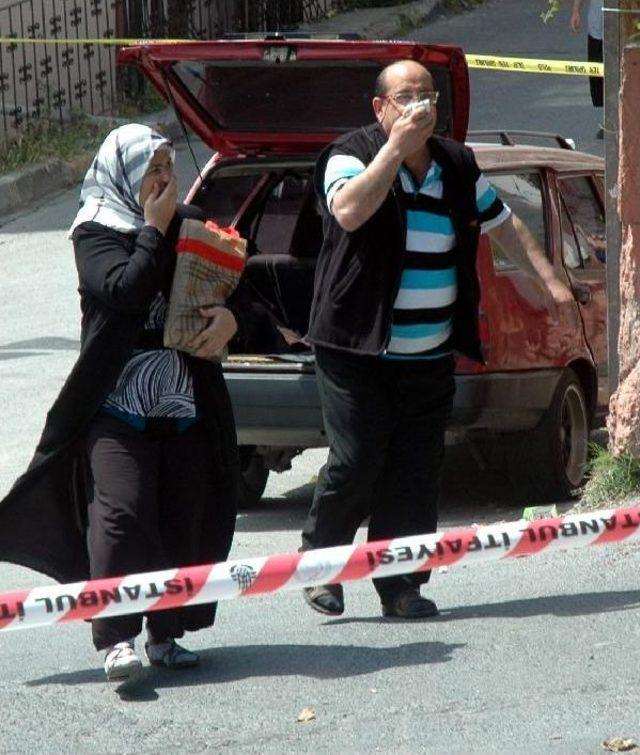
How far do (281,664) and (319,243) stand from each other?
2968mm

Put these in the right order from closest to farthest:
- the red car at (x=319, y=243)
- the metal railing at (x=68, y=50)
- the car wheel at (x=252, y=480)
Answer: the red car at (x=319, y=243), the car wheel at (x=252, y=480), the metal railing at (x=68, y=50)

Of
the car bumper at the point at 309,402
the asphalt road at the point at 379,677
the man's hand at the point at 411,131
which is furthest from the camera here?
the car bumper at the point at 309,402

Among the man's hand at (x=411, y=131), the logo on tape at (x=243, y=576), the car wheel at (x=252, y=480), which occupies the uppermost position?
the man's hand at (x=411, y=131)

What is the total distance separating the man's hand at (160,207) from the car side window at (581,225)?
3089 mm

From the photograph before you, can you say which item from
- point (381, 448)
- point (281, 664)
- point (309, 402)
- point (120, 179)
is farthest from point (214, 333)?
point (309, 402)

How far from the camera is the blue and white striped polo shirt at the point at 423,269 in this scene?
5.52m

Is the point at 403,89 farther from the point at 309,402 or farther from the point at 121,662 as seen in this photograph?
the point at 309,402

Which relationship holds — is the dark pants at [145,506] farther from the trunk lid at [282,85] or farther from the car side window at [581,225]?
the car side window at [581,225]

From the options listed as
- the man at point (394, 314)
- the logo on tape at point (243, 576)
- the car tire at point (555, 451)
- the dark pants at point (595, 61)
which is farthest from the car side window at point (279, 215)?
the dark pants at point (595, 61)

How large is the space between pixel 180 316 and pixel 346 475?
32.1 inches

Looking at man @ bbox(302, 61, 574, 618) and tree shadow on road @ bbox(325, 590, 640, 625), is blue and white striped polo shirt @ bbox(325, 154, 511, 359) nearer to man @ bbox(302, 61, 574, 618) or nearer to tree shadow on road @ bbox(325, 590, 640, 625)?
man @ bbox(302, 61, 574, 618)

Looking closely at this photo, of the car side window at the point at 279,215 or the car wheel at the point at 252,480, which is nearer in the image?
the car side window at the point at 279,215

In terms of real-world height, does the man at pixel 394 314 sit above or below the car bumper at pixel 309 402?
above

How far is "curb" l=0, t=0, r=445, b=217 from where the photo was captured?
14594mm
